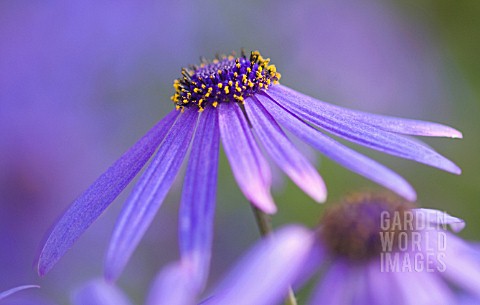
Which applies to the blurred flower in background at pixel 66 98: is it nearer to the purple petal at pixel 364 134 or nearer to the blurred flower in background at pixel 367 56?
the blurred flower in background at pixel 367 56

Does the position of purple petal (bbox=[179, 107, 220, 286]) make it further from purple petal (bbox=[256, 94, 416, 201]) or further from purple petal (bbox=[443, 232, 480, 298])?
purple petal (bbox=[443, 232, 480, 298])

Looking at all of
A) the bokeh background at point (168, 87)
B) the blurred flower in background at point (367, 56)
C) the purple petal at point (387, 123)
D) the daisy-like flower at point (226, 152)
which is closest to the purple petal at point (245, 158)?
the daisy-like flower at point (226, 152)

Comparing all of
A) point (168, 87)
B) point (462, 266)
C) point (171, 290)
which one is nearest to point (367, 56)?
point (168, 87)

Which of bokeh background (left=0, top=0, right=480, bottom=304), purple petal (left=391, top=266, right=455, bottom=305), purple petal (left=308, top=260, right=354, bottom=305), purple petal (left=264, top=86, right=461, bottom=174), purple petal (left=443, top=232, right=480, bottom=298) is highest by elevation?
bokeh background (left=0, top=0, right=480, bottom=304)

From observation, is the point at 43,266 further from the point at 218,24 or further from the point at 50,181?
the point at 218,24

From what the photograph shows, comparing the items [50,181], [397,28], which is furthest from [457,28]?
[50,181]

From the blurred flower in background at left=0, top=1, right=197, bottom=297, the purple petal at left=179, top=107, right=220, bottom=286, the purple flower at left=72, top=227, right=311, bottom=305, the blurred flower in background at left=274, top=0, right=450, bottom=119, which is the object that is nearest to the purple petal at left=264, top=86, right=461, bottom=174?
the purple petal at left=179, top=107, right=220, bottom=286

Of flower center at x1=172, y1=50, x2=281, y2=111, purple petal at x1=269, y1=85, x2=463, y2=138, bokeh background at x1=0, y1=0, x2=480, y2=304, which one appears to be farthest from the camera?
bokeh background at x1=0, y1=0, x2=480, y2=304
